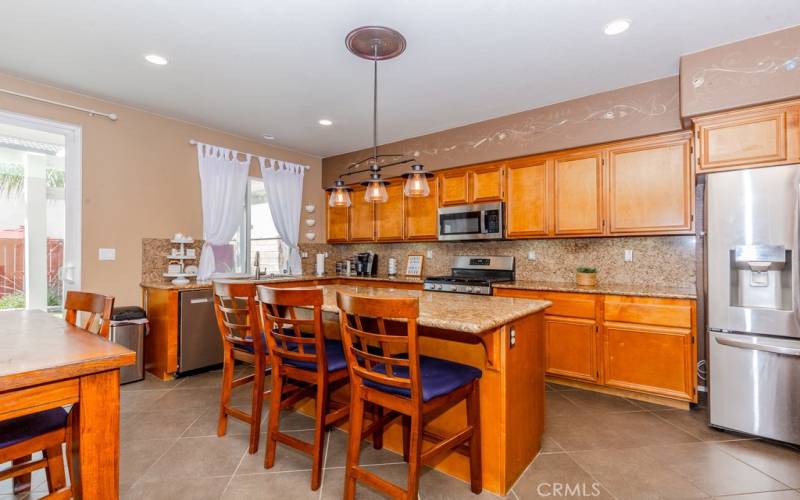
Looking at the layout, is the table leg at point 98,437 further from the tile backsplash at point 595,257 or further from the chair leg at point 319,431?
the tile backsplash at point 595,257

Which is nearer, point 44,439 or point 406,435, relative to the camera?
point 44,439

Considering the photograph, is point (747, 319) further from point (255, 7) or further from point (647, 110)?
point (255, 7)

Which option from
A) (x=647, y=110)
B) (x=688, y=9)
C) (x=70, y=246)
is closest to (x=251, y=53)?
(x=70, y=246)

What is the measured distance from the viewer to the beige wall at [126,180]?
11.3 feet

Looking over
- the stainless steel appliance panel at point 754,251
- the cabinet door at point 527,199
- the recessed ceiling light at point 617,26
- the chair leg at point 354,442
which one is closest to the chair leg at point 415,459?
the chair leg at point 354,442

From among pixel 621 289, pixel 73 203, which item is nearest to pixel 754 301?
pixel 621 289

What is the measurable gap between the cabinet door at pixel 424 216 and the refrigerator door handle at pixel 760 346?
2.73 m

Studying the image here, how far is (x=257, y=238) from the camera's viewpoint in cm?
488

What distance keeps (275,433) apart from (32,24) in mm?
2861

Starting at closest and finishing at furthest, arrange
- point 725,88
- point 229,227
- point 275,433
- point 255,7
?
1. point 275,433
2. point 255,7
3. point 725,88
4. point 229,227

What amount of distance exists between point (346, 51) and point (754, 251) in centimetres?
292

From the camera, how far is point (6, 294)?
321cm

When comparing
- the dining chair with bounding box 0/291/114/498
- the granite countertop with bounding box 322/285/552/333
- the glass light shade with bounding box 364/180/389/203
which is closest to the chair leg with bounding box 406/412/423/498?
the granite countertop with bounding box 322/285/552/333

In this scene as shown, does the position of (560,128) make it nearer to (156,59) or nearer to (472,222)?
(472,222)
